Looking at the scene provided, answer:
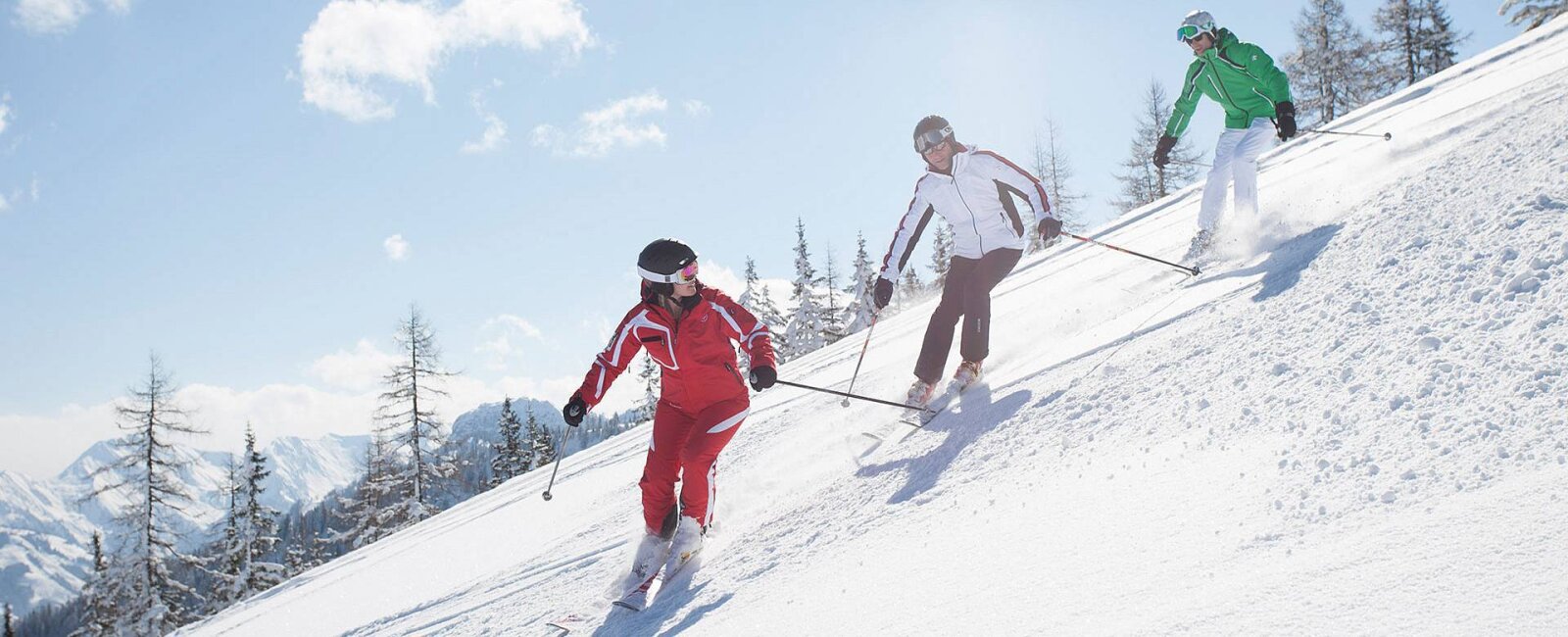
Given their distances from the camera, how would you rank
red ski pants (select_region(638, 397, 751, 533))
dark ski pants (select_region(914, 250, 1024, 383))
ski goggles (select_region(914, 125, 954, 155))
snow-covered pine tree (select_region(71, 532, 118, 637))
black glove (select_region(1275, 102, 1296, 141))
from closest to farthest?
1. red ski pants (select_region(638, 397, 751, 533))
2. dark ski pants (select_region(914, 250, 1024, 383))
3. ski goggles (select_region(914, 125, 954, 155))
4. black glove (select_region(1275, 102, 1296, 141))
5. snow-covered pine tree (select_region(71, 532, 118, 637))

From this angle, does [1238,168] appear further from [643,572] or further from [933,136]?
[643,572]

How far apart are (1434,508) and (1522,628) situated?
55 cm

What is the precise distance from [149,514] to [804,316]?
29089 millimetres

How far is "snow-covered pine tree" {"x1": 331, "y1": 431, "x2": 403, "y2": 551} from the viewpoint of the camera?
3066cm

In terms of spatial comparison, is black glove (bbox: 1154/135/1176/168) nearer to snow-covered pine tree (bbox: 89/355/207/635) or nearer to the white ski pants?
the white ski pants

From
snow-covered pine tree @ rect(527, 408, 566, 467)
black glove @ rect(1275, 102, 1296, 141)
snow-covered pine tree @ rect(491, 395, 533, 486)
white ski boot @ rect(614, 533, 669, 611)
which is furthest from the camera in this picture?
snow-covered pine tree @ rect(491, 395, 533, 486)

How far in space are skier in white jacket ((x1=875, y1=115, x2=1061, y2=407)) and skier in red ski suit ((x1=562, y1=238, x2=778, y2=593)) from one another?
1502mm

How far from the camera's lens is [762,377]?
14.2 ft

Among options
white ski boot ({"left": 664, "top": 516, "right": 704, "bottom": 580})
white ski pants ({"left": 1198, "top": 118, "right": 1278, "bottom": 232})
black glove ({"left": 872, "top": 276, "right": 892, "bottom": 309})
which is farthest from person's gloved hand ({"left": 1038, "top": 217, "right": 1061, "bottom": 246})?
white ski boot ({"left": 664, "top": 516, "right": 704, "bottom": 580})

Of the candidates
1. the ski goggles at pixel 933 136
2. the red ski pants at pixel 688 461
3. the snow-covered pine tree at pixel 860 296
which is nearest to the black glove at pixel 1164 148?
the ski goggles at pixel 933 136

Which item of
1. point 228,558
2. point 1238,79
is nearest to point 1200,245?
point 1238,79

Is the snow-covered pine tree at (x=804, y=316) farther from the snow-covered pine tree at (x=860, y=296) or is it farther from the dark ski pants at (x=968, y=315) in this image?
the dark ski pants at (x=968, y=315)

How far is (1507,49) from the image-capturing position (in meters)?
13.9

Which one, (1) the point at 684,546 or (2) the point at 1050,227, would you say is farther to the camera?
(2) the point at 1050,227
